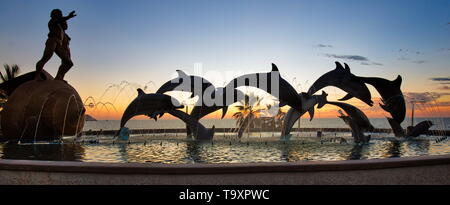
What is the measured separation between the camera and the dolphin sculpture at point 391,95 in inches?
816

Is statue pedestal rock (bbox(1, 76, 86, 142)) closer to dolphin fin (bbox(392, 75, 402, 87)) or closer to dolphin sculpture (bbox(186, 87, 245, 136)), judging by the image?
dolphin sculpture (bbox(186, 87, 245, 136))

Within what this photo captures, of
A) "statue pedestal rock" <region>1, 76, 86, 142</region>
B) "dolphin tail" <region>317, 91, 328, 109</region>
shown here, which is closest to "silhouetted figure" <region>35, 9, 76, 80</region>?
"statue pedestal rock" <region>1, 76, 86, 142</region>

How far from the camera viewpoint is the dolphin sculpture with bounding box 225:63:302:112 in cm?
1873

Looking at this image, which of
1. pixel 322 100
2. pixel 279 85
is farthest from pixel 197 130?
pixel 322 100

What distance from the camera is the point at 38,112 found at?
16875mm

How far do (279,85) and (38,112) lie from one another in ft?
36.8

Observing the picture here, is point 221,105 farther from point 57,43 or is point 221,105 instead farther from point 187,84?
point 57,43

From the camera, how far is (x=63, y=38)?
1956 centimetres

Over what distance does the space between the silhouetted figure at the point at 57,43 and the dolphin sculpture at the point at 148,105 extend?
4217mm

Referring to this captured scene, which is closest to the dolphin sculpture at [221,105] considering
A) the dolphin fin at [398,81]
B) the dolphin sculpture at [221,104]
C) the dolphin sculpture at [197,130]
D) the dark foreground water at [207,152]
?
the dolphin sculpture at [221,104]

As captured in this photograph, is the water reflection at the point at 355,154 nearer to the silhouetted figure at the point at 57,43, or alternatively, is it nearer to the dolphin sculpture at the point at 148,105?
the dolphin sculpture at the point at 148,105

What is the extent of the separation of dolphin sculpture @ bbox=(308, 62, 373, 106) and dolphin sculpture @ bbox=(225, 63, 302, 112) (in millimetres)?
1745
